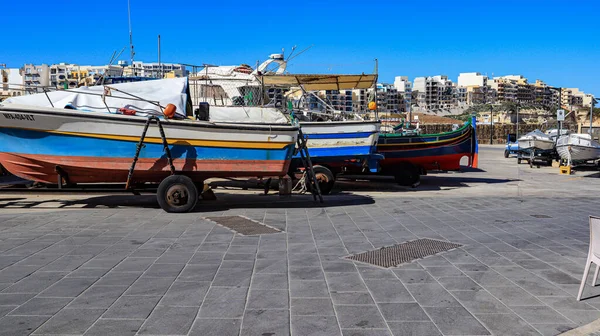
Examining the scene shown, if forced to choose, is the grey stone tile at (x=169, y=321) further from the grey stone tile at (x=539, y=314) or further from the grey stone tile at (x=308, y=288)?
the grey stone tile at (x=539, y=314)

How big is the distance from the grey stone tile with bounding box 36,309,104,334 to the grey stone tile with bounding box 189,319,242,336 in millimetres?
927

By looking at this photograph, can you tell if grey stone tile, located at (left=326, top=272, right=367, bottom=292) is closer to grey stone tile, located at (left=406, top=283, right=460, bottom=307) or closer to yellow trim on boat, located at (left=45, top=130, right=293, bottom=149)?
grey stone tile, located at (left=406, top=283, right=460, bottom=307)

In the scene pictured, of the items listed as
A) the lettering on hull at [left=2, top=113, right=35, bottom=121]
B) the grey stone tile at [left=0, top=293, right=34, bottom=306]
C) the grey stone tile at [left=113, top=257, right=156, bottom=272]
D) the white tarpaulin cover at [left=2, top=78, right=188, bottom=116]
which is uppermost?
the white tarpaulin cover at [left=2, top=78, right=188, bottom=116]

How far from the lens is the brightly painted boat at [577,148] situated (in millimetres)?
24931

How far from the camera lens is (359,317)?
5.00 m

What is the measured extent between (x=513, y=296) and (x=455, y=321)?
1073 millimetres

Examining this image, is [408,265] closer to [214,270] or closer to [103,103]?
[214,270]

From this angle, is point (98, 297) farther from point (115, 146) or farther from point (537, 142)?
point (537, 142)

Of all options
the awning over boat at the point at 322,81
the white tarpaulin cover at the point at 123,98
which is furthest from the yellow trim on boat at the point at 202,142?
the awning over boat at the point at 322,81

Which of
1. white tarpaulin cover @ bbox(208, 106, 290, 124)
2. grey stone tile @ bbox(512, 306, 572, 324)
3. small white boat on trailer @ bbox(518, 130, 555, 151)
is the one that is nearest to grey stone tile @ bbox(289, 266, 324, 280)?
grey stone tile @ bbox(512, 306, 572, 324)

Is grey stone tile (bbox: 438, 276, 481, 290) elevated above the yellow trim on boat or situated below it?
below

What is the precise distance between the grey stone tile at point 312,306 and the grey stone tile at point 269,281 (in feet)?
1.67

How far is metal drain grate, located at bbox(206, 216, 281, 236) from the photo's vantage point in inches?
353

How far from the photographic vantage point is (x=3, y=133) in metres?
10.3
